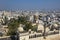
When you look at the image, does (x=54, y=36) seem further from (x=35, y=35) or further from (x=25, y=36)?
(x=25, y=36)

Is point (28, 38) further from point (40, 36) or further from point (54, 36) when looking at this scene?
point (54, 36)

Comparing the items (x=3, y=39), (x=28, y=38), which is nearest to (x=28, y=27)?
(x=28, y=38)

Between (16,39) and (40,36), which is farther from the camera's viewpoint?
(40,36)

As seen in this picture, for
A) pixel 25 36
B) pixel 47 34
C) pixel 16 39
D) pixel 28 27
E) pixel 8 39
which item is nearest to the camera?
pixel 16 39

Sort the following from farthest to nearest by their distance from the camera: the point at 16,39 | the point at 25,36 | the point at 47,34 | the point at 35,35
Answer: the point at 47,34 → the point at 35,35 → the point at 25,36 → the point at 16,39

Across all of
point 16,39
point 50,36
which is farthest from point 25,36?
point 16,39

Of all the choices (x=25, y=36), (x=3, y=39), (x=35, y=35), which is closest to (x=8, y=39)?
(x=3, y=39)

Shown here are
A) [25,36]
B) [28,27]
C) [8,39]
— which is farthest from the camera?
[28,27]

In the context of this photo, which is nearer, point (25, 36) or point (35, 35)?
point (25, 36)
